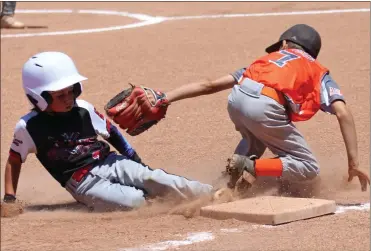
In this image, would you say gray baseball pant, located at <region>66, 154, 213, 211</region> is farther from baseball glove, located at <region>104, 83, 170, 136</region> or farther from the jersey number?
the jersey number

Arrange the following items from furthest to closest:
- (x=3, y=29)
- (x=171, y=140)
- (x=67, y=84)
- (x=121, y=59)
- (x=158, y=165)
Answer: (x=3, y=29)
(x=121, y=59)
(x=171, y=140)
(x=158, y=165)
(x=67, y=84)

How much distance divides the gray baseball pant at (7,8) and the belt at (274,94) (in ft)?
24.9

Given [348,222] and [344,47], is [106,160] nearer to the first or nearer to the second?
[348,222]

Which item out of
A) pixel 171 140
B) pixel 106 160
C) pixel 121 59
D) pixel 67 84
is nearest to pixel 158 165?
pixel 171 140

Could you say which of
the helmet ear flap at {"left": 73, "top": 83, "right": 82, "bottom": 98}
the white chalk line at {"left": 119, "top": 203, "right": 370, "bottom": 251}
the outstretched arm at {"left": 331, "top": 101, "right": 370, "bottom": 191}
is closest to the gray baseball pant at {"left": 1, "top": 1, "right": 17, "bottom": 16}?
the helmet ear flap at {"left": 73, "top": 83, "right": 82, "bottom": 98}

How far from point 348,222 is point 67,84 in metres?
1.76

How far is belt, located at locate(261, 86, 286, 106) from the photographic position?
556cm

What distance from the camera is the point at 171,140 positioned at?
7.41 meters

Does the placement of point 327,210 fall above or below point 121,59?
above

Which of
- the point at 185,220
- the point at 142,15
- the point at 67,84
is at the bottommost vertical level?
the point at 142,15

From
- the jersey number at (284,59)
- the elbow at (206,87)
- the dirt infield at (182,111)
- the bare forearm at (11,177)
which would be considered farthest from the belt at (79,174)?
the jersey number at (284,59)

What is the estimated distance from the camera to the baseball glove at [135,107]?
5863 mm

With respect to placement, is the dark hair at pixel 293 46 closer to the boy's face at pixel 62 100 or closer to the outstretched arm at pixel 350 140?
the outstretched arm at pixel 350 140

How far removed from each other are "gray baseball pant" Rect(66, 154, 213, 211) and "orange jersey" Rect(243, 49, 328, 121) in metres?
0.70
